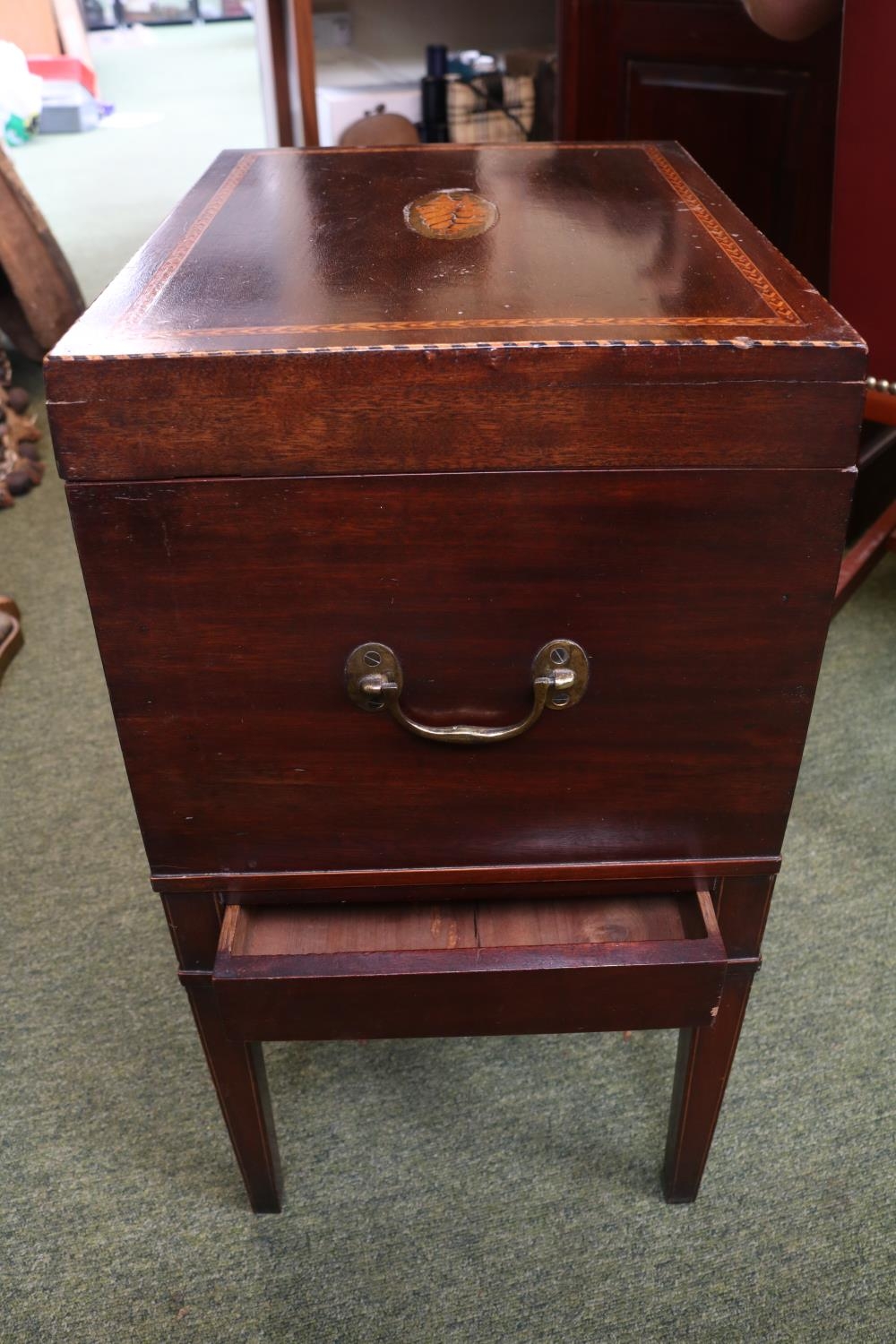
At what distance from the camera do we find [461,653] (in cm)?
60

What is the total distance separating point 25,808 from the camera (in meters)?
1.23

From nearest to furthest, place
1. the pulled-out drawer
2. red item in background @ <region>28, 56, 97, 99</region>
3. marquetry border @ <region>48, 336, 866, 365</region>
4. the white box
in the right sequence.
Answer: marquetry border @ <region>48, 336, 866, 365</region> < the pulled-out drawer < the white box < red item in background @ <region>28, 56, 97, 99</region>

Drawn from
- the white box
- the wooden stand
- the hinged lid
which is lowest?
the wooden stand

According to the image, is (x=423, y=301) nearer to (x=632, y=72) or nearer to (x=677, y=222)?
(x=677, y=222)

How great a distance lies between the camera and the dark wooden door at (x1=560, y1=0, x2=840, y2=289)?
1.48 metres

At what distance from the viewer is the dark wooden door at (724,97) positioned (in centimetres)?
148

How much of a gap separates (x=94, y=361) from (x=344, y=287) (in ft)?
0.49

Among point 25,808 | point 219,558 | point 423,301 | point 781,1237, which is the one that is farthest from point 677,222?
point 25,808

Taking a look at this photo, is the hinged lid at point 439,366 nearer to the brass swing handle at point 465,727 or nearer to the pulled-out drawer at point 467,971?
the brass swing handle at point 465,727

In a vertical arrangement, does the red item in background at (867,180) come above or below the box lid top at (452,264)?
below

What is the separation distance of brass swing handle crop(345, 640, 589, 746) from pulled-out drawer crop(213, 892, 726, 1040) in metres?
0.14

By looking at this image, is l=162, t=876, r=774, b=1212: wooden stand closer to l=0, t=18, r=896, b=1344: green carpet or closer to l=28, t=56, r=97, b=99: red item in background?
l=0, t=18, r=896, b=1344: green carpet

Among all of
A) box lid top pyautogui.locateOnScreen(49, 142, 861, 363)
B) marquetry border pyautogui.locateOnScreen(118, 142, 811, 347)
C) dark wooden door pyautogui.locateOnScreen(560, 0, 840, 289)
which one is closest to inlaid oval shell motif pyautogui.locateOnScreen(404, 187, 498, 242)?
box lid top pyautogui.locateOnScreen(49, 142, 861, 363)

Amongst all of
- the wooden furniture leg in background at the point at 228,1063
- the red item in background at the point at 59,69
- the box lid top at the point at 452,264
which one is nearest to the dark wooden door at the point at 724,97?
the box lid top at the point at 452,264
